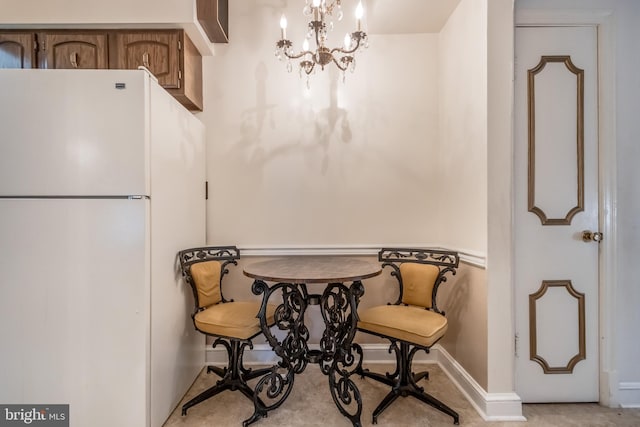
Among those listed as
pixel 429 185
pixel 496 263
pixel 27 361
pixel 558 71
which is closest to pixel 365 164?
pixel 429 185

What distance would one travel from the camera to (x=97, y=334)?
62.5 inches

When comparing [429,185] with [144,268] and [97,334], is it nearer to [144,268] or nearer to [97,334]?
[144,268]

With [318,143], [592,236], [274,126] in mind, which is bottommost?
[592,236]

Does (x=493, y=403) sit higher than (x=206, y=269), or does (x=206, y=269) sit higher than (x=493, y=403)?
(x=206, y=269)

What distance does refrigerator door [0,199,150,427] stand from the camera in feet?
5.16

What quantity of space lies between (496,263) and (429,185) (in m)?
0.92

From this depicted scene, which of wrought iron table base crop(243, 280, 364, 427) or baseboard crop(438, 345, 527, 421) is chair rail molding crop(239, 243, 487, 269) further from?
baseboard crop(438, 345, 527, 421)

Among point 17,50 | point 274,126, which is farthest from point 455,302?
→ point 17,50

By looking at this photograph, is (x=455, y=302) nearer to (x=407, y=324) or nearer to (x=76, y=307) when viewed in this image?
(x=407, y=324)

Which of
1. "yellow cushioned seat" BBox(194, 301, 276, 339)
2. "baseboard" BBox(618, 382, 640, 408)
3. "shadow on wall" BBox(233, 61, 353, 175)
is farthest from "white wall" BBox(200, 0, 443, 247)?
"baseboard" BBox(618, 382, 640, 408)

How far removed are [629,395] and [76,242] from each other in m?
3.45

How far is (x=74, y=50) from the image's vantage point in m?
2.06

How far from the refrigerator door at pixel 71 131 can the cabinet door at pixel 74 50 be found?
61 centimetres

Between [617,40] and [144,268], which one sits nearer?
[144,268]
